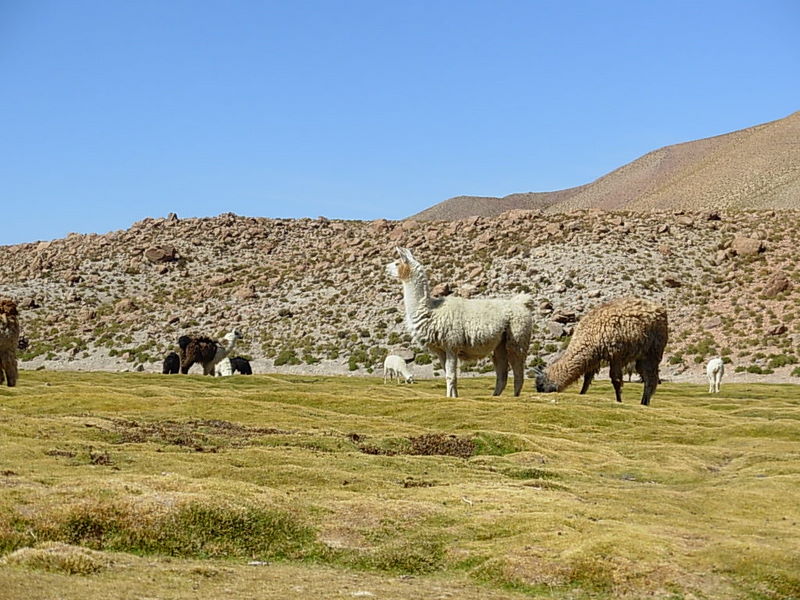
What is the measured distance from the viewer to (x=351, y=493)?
54.6ft

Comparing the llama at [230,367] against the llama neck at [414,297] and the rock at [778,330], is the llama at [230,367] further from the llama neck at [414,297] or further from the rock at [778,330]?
Result: the rock at [778,330]

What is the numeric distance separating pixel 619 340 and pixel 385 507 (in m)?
17.8

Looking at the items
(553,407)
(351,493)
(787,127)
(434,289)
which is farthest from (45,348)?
(787,127)

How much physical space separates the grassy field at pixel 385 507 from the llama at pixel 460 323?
3.40 m

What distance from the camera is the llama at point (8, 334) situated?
3169 centimetres

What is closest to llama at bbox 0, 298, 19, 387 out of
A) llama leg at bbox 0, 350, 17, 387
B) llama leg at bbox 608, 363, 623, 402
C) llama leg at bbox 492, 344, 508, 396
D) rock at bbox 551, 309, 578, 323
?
llama leg at bbox 0, 350, 17, 387

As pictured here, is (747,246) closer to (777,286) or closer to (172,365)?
(777,286)

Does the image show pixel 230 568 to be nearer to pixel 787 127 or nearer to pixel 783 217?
pixel 783 217

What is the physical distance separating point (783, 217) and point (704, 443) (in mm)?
78267

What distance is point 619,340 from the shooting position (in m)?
31.5

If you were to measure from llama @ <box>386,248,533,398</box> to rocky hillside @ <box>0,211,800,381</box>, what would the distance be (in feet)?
123

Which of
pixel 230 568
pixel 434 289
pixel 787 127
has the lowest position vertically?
pixel 230 568

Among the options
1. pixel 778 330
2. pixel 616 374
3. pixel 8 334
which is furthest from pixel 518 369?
pixel 778 330

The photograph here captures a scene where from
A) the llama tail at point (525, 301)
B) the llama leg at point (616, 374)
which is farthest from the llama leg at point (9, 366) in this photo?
the llama leg at point (616, 374)
